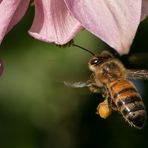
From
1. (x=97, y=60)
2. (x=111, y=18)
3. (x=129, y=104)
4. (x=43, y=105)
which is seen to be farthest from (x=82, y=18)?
(x=43, y=105)

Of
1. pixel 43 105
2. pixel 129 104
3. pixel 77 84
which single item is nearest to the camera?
pixel 129 104

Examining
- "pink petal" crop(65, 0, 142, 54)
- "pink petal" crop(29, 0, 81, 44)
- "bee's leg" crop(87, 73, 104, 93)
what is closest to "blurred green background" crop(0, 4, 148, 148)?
"bee's leg" crop(87, 73, 104, 93)

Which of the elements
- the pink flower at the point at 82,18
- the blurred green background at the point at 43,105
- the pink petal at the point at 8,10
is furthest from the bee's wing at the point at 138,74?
the blurred green background at the point at 43,105

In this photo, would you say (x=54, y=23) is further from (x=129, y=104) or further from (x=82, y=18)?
(x=129, y=104)

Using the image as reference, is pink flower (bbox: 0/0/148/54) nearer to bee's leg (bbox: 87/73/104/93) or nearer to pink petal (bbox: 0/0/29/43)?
A: pink petal (bbox: 0/0/29/43)

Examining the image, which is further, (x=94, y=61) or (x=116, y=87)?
(x=94, y=61)
